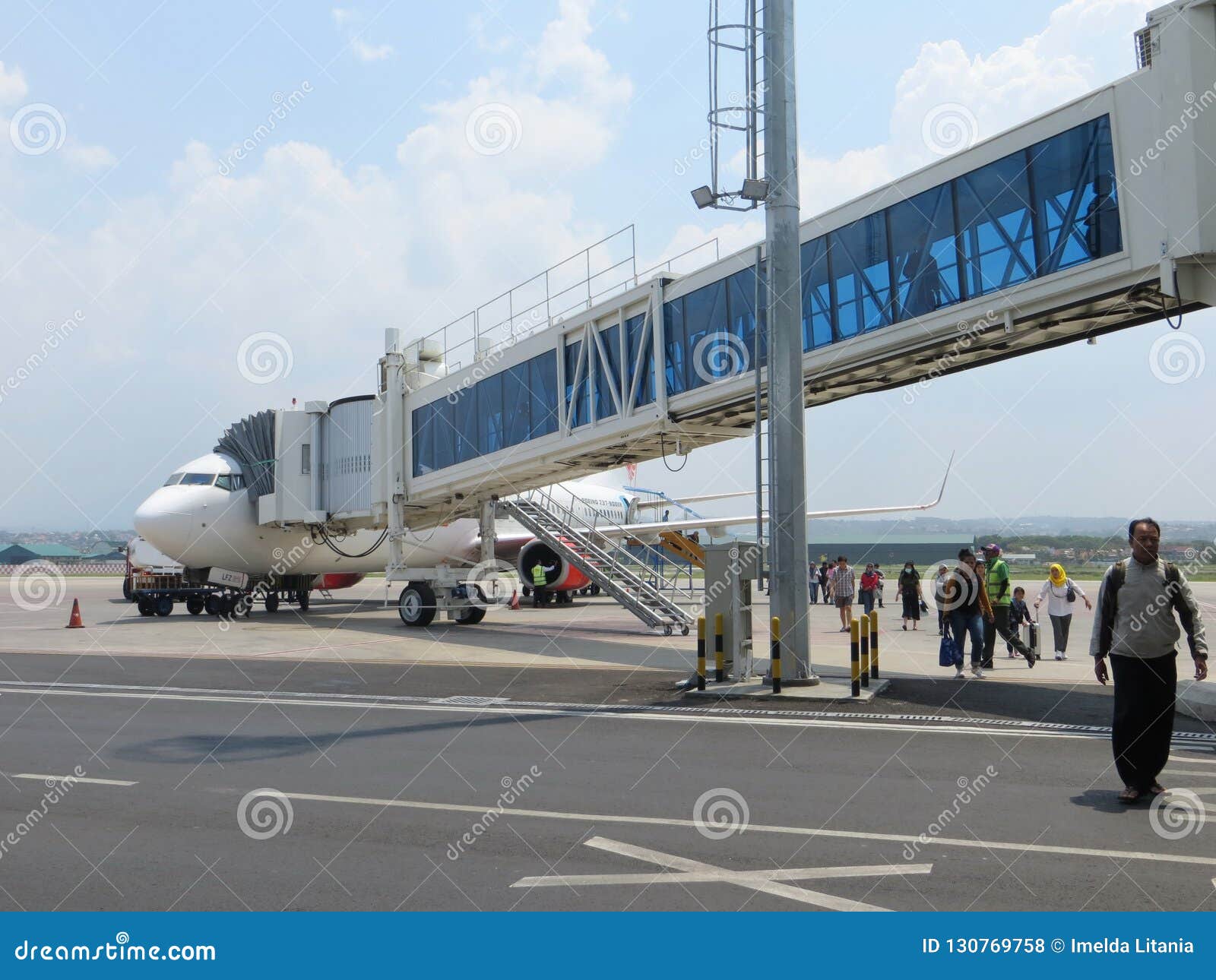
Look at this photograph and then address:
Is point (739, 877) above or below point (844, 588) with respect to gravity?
below

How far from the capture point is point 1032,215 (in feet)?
34.7

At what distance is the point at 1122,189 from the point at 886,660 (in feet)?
27.4

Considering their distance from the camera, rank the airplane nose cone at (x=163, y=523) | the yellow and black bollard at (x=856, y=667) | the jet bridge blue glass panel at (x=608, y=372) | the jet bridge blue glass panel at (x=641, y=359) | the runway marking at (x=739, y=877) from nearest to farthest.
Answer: the runway marking at (x=739, y=877) < the yellow and black bollard at (x=856, y=667) < the jet bridge blue glass panel at (x=641, y=359) < the jet bridge blue glass panel at (x=608, y=372) < the airplane nose cone at (x=163, y=523)

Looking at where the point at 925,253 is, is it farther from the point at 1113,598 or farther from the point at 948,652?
the point at 1113,598

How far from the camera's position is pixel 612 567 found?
72.6ft

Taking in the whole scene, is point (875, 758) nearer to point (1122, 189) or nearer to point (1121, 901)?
point (1121, 901)

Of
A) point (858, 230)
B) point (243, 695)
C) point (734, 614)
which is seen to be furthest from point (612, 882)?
point (858, 230)

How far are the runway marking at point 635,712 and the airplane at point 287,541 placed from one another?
33.5 ft

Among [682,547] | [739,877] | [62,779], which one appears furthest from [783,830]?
[682,547]

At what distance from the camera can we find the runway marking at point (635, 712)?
9.17m

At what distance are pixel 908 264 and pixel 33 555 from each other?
119 m

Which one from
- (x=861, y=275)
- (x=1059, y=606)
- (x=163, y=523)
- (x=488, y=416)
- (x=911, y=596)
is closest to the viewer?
(x=861, y=275)

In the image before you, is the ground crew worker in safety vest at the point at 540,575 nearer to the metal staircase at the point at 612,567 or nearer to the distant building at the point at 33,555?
the metal staircase at the point at 612,567

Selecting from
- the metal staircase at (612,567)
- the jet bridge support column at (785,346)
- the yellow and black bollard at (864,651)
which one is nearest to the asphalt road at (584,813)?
the yellow and black bollard at (864,651)
